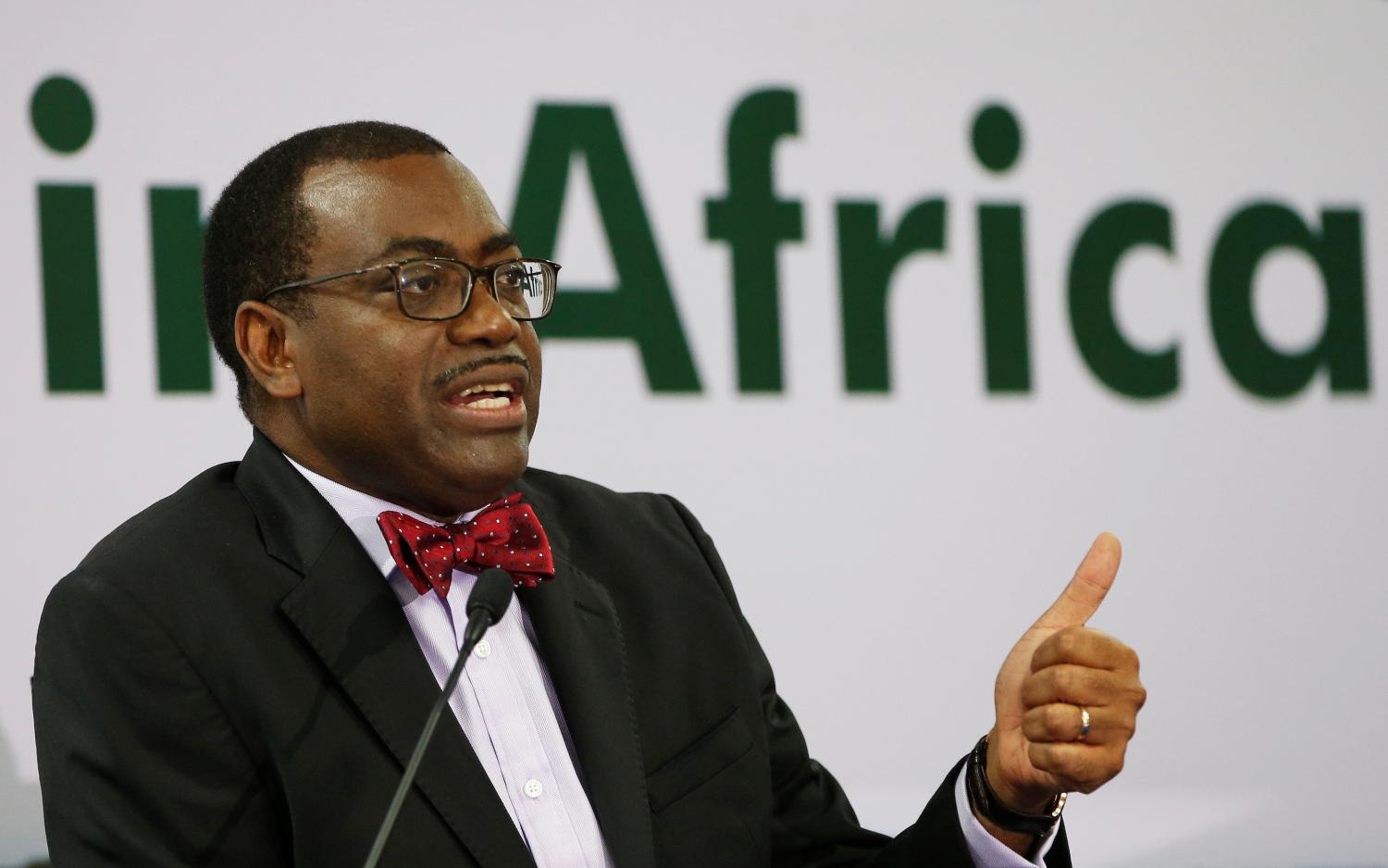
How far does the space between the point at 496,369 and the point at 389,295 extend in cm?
17

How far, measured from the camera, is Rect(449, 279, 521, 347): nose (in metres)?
2.25

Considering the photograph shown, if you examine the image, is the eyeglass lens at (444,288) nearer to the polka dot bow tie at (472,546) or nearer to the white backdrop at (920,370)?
the polka dot bow tie at (472,546)

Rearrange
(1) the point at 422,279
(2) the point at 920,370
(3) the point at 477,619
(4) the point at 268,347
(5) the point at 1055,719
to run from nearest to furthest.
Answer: (3) the point at 477,619 < (5) the point at 1055,719 < (1) the point at 422,279 < (4) the point at 268,347 < (2) the point at 920,370

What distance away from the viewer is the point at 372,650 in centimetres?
215

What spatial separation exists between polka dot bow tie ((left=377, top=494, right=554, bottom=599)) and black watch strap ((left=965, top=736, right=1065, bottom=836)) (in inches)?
24.9

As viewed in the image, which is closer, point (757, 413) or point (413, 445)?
point (413, 445)

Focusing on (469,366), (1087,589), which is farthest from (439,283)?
(1087,589)

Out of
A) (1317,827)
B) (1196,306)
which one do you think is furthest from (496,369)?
(1317,827)

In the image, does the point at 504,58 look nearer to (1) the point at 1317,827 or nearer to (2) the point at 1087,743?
(2) the point at 1087,743

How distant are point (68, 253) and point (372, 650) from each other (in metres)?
1.32

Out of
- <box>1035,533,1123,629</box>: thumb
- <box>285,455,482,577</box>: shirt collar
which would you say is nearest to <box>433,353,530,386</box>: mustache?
<box>285,455,482,577</box>: shirt collar

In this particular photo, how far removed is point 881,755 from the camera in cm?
352

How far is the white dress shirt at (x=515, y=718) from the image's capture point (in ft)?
7.09

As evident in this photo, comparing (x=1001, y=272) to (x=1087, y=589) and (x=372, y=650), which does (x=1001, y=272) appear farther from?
(x=372, y=650)
